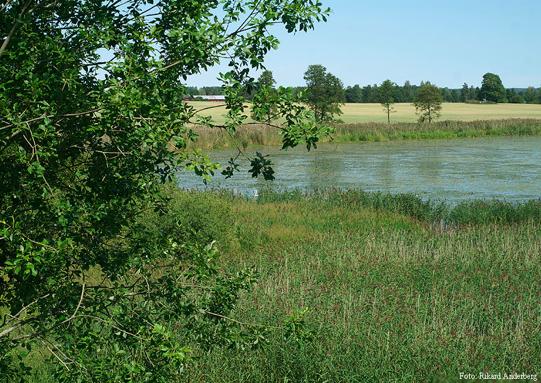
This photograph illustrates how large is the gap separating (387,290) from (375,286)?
0.43 meters

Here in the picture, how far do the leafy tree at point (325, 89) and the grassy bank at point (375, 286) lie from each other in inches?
1561

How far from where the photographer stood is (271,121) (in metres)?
3.97

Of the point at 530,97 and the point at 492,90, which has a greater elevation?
the point at 492,90

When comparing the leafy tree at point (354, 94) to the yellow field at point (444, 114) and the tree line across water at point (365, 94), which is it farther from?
the yellow field at point (444, 114)

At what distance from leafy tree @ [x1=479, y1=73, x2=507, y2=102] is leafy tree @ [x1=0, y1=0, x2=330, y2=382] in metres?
117

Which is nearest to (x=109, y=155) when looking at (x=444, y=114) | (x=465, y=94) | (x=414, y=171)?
(x=414, y=171)

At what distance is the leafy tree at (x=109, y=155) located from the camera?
362 centimetres

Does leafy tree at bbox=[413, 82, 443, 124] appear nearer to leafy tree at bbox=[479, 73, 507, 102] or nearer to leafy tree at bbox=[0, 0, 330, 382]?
leafy tree at bbox=[479, 73, 507, 102]

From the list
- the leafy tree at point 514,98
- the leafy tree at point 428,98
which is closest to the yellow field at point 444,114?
the leafy tree at point 428,98

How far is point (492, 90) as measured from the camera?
114 meters

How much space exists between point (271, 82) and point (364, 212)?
13.6 m

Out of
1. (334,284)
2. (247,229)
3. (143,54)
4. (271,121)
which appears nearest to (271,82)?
(271,121)

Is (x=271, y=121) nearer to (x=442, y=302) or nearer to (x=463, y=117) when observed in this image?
(x=442, y=302)

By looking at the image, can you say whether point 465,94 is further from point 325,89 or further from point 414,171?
point 414,171
